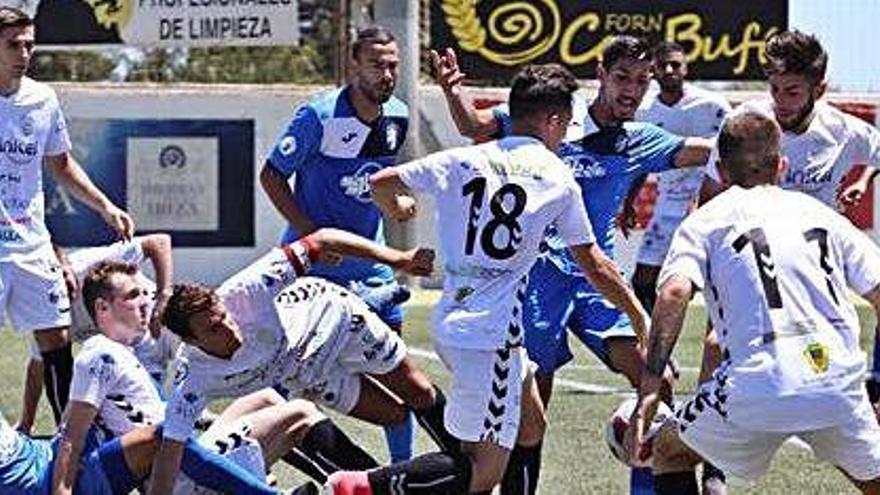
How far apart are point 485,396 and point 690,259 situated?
1178 mm

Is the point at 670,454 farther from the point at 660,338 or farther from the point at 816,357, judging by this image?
the point at 816,357

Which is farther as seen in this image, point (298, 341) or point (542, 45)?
point (542, 45)

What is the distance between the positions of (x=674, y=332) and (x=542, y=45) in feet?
62.1

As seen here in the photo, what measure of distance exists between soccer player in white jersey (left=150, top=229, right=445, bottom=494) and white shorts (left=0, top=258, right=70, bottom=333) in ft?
5.88

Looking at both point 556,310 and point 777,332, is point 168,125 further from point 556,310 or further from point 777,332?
point 777,332

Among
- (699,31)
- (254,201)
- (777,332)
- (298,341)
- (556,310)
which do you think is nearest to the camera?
(777,332)

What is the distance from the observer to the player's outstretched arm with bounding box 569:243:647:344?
7.66 meters

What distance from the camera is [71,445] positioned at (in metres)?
7.61

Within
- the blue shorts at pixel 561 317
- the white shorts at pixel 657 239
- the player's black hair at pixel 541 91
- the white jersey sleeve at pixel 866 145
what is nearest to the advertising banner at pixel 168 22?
the white shorts at pixel 657 239

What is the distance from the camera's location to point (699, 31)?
2572 centimetres

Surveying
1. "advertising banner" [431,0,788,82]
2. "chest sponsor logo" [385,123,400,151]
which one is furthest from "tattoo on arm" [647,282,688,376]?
"advertising banner" [431,0,788,82]

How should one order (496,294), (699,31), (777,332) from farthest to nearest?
(699,31)
(496,294)
(777,332)

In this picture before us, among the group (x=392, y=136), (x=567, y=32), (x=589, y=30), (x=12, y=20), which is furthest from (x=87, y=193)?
(x=589, y=30)

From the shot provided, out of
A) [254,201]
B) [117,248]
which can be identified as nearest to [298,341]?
[117,248]
